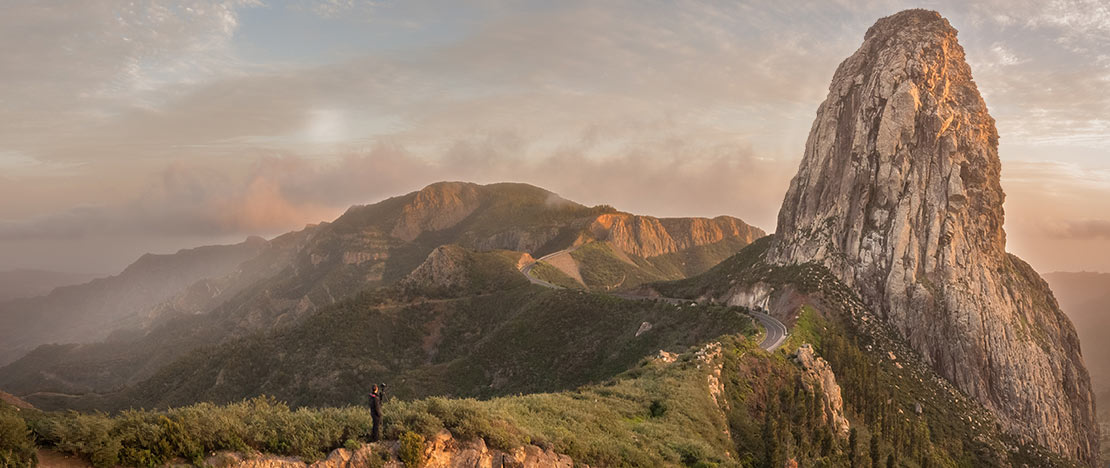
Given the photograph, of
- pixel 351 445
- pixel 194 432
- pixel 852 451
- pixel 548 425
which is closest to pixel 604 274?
pixel 852 451

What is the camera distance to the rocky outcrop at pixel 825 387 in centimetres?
3903

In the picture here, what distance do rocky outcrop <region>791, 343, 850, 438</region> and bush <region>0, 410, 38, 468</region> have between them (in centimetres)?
4151

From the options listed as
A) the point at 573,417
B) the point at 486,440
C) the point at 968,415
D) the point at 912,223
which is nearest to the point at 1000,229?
the point at 912,223

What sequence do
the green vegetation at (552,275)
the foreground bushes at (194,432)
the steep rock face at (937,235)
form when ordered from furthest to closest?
the green vegetation at (552,275) → the steep rock face at (937,235) → the foreground bushes at (194,432)

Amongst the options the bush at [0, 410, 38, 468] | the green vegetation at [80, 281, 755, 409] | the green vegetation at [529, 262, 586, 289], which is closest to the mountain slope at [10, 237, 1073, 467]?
the green vegetation at [80, 281, 755, 409]

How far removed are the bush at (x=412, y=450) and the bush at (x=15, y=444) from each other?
6.99 m

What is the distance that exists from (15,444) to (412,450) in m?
7.53

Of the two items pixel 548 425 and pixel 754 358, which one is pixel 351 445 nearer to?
pixel 548 425

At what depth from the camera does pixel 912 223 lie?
80.9 metres

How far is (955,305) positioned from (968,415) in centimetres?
2222

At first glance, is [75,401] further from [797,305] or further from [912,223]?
[912,223]

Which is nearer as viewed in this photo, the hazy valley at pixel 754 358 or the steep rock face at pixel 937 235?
the hazy valley at pixel 754 358

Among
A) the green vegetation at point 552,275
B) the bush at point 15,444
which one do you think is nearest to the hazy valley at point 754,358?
the bush at point 15,444

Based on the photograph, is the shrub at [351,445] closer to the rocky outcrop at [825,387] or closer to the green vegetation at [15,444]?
the green vegetation at [15,444]
